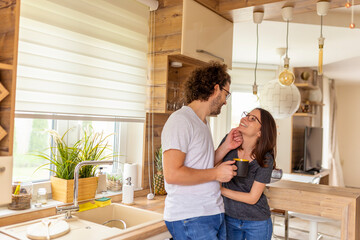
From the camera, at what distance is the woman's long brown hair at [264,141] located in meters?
1.76

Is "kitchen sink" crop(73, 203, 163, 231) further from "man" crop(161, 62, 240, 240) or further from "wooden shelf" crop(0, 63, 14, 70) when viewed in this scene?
"wooden shelf" crop(0, 63, 14, 70)

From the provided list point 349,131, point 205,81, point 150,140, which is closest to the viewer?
point 205,81

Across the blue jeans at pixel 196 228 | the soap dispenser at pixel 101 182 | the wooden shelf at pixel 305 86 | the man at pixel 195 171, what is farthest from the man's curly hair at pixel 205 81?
the wooden shelf at pixel 305 86

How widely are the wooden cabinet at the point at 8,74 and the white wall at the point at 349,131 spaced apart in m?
8.76

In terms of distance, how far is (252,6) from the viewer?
2.52 meters

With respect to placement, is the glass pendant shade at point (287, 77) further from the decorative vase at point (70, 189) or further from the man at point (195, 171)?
the decorative vase at point (70, 189)

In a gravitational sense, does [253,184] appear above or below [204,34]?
below

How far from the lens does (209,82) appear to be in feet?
5.39

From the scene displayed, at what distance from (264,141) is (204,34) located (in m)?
→ 1.07

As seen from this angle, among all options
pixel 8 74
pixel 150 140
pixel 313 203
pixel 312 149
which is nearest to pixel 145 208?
pixel 150 140

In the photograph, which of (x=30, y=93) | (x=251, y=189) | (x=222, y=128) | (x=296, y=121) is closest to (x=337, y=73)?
(x=296, y=121)

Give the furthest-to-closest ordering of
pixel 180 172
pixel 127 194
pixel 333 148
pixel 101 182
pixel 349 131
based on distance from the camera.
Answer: pixel 349 131, pixel 333 148, pixel 101 182, pixel 127 194, pixel 180 172

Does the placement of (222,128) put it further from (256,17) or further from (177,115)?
(177,115)

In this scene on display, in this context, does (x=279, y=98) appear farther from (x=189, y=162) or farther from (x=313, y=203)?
(x=189, y=162)
